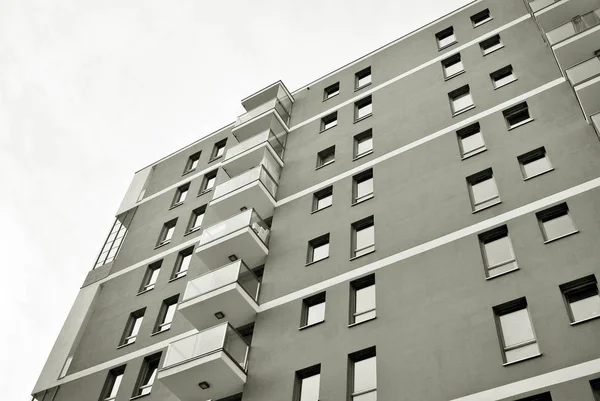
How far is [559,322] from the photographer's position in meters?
16.2

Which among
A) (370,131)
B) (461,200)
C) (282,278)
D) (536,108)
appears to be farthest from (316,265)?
(536,108)

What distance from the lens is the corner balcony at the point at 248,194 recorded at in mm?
27547

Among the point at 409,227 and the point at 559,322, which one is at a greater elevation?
the point at 409,227

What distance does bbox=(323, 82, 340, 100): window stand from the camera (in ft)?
112

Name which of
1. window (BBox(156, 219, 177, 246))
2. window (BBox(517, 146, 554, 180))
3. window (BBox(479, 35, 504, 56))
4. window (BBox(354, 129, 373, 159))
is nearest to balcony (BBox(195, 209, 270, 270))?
window (BBox(354, 129, 373, 159))

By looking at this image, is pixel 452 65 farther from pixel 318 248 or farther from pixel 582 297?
pixel 582 297

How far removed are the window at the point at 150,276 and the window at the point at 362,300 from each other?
11.0 meters

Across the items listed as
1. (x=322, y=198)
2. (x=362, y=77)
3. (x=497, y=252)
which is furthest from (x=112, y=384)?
(x=362, y=77)

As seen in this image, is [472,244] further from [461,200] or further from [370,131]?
[370,131]

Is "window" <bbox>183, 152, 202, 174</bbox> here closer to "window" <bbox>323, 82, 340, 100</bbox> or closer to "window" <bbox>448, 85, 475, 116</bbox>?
"window" <bbox>323, 82, 340, 100</bbox>

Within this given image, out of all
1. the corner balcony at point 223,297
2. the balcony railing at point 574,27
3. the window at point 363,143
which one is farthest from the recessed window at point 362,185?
the balcony railing at point 574,27

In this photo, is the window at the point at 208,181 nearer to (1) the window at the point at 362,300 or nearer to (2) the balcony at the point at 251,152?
(2) the balcony at the point at 251,152

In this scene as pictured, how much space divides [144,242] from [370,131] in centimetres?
1235

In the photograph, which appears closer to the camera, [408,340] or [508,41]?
[408,340]
